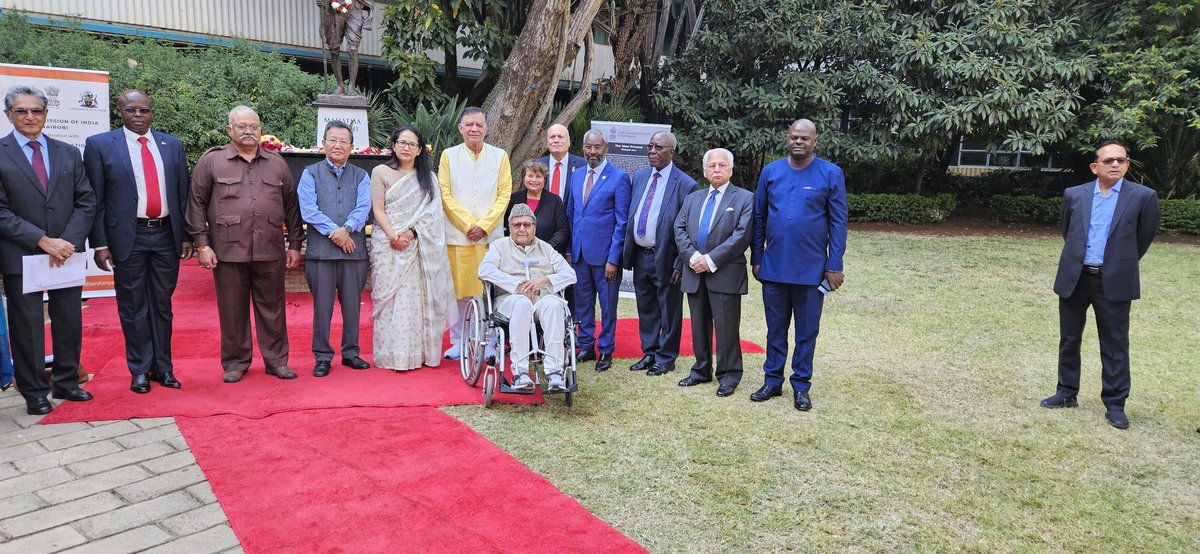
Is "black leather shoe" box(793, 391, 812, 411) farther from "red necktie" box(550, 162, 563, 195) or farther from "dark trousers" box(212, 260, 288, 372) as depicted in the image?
"dark trousers" box(212, 260, 288, 372)

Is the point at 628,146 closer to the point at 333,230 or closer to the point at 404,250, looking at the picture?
the point at 404,250

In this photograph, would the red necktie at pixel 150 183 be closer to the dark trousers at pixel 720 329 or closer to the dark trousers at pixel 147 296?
the dark trousers at pixel 147 296

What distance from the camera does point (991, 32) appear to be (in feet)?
40.8

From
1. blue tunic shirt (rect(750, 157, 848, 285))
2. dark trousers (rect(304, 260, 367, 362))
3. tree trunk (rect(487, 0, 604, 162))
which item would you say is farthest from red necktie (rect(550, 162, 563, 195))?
tree trunk (rect(487, 0, 604, 162))

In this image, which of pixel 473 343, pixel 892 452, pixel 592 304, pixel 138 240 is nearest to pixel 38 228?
pixel 138 240

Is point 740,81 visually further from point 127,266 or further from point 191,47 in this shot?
point 127,266

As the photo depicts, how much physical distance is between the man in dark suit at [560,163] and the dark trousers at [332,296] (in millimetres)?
1440

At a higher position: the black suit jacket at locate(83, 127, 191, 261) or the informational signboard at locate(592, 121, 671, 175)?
the informational signboard at locate(592, 121, 671, 175)

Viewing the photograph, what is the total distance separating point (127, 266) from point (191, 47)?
8.11 metres

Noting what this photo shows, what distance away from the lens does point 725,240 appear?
488 cm

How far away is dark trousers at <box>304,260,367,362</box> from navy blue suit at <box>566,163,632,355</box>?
143 centimetres

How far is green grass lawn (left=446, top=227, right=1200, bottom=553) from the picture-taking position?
319 centimetres

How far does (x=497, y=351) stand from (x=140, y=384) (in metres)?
2.01

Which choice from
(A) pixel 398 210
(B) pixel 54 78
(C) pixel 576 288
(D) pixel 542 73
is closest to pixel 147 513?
(A) pixel 398 210
